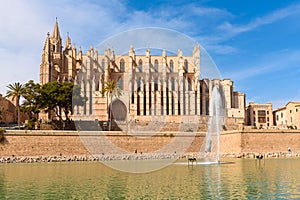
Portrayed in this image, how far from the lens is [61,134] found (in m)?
33.4

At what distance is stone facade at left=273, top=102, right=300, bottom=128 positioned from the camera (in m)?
54.5

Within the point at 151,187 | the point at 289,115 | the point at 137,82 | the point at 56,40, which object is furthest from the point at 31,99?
the point at 289,115

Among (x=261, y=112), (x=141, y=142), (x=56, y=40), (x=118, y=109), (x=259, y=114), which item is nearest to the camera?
(x=141, y=142)

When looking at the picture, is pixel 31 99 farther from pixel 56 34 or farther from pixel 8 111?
pixel 56 34

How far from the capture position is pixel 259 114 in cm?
6328

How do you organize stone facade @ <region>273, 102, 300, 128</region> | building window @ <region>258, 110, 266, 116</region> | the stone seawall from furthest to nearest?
1. building window @ <region>258, 110, 266, 116</region>
2. stone facade @ <region>273, 102, 300, 128</region>
3. the stone seawall

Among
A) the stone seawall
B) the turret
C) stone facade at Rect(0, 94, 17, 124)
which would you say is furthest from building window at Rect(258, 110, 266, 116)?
stone facade at Rect(0, 94, 17, 124)

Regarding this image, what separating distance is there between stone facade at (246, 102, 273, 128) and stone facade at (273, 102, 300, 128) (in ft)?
5.81

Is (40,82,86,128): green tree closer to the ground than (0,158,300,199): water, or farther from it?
farther from it

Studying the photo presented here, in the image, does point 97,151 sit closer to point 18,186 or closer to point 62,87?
point 62,87

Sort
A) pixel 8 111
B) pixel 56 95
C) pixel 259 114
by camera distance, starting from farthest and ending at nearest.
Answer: pixel 259 114, pixel 8 111, pixel 56 95

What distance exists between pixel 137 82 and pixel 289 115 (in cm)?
2340

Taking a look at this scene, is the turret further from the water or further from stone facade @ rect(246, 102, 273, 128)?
the water

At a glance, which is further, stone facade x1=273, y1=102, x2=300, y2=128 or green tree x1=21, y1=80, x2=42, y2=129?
stone facade x1=273, y1=102, x2=300, y2=128
